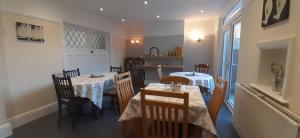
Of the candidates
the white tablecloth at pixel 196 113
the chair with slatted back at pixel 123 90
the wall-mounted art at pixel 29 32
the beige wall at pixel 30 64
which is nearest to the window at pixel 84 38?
the beige wall at pixel 30 64

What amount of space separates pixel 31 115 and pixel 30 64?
0.97 m

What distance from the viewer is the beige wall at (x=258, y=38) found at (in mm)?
1223

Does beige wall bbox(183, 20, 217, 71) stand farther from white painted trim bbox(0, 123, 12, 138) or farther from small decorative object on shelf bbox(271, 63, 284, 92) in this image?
white painted trim bbox(0, 123, 12, 138)

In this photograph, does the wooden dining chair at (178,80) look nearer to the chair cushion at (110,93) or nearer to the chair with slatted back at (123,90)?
the chair with slatted back at (123,90)

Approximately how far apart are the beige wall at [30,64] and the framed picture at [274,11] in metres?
3.75

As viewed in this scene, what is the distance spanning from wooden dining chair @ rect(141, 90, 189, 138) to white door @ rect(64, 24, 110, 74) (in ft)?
10.1

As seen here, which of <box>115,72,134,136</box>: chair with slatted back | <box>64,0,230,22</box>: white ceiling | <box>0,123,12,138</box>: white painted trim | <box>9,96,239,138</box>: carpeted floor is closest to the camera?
<box>115,72,134,136</box>: chair with slatted back

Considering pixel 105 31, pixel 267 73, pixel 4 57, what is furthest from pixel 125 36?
pixel 267 73

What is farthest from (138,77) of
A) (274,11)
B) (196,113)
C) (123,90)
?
(274,11)

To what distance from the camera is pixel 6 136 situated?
229 cm

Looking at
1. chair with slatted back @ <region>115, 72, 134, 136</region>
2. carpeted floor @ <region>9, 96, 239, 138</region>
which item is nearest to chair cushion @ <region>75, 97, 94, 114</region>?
carpeted floor @ <region>9, 96, 239, 138</region>

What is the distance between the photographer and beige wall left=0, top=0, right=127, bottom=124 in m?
2.57

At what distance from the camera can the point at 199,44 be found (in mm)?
5773

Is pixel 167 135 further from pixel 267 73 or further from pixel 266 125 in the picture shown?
pixel 267 73
